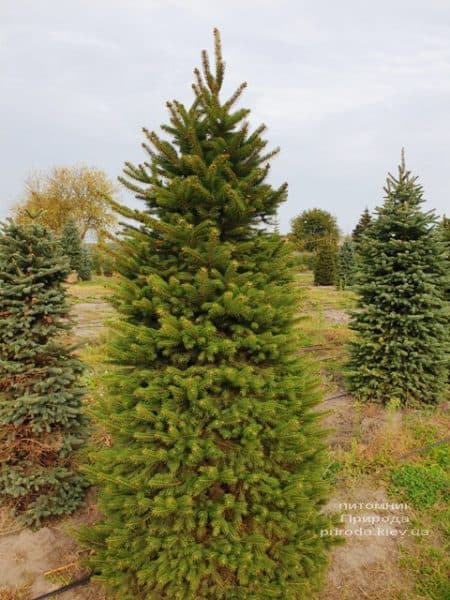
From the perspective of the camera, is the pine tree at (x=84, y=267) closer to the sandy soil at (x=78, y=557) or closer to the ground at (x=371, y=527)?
the ground at (x=371, y=527)

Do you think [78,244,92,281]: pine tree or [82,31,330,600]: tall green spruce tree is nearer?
[82,31,330,600]: tall green spruce tree

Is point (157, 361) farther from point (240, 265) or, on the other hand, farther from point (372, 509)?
point (372, 509)

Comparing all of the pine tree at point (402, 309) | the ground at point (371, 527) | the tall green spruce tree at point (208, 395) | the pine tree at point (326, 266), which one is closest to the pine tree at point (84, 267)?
the pine tree at point (326, 266)

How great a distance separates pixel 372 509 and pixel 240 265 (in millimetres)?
3619

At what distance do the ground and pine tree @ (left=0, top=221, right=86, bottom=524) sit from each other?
0.30 m

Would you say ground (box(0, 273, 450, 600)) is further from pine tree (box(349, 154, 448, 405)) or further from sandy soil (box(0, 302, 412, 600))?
pine tree (box(349, 154, 448, 405))

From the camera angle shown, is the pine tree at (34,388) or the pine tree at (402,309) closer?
the pine tree at (34,388)

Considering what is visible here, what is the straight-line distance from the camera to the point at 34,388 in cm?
417

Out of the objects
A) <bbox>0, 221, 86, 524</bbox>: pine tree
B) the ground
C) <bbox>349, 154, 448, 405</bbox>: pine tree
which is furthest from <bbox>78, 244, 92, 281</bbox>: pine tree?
the ground

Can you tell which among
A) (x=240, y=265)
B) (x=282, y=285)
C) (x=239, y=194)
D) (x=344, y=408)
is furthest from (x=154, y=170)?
(x=344, y=408)

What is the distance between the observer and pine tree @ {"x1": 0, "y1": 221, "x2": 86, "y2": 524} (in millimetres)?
4137

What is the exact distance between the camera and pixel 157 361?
9.43 ft

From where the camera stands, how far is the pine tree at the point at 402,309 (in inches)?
273

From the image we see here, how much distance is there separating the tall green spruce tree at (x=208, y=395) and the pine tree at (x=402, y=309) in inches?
185
